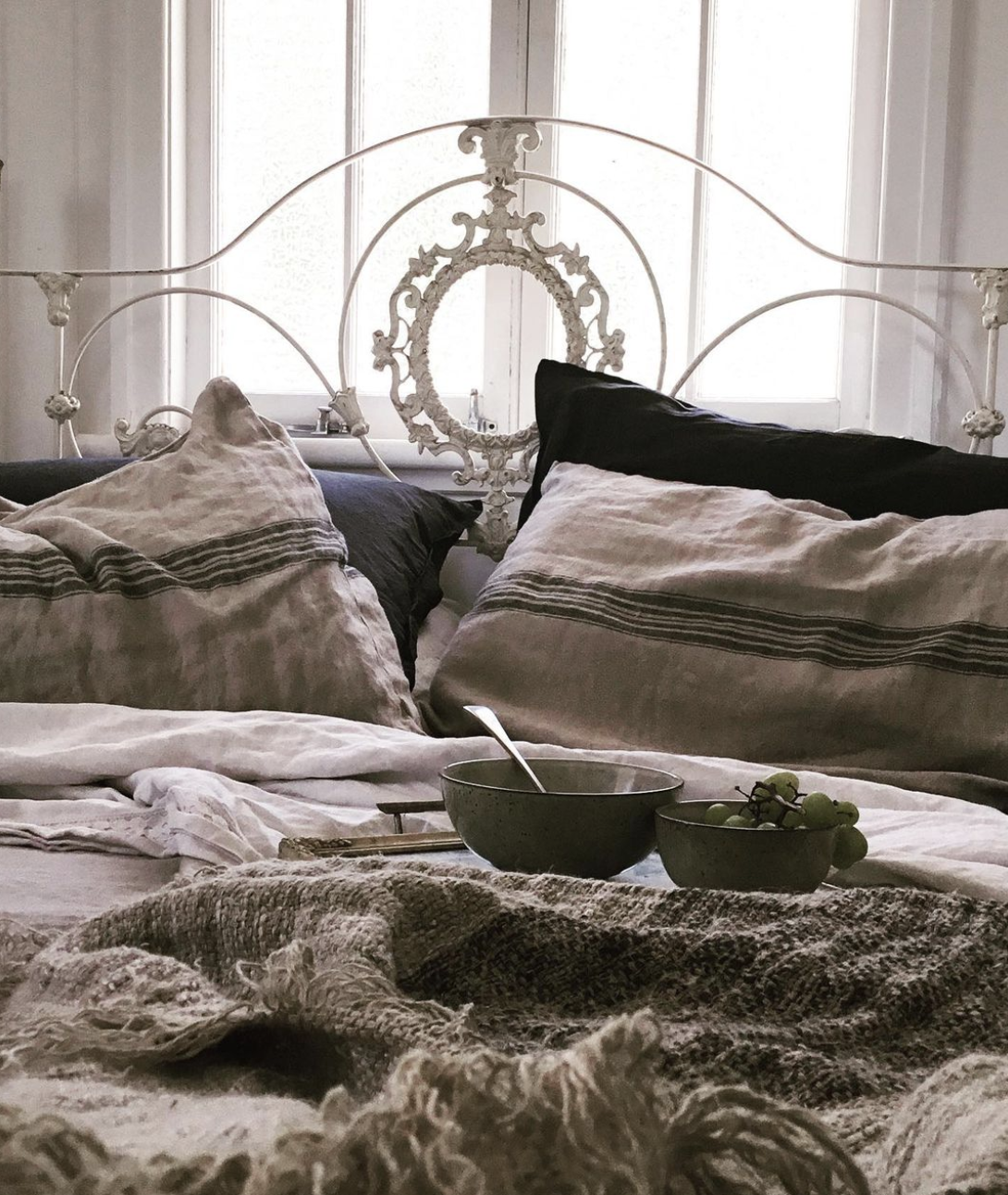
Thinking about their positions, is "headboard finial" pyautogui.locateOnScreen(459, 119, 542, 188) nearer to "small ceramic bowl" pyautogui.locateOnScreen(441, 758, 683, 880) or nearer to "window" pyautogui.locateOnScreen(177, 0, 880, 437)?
"window" pyautogui.locateOnScreen(177, 0, 880, 437)

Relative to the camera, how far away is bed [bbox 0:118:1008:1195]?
14.1 inches

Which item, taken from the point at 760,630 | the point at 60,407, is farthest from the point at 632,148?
the point at 760,630

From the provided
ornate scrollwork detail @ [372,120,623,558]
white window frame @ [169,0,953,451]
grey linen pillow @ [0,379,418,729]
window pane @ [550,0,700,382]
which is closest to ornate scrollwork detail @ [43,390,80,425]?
white window frame @ [169,0,953,451]

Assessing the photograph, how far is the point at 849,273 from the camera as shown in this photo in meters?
2.32

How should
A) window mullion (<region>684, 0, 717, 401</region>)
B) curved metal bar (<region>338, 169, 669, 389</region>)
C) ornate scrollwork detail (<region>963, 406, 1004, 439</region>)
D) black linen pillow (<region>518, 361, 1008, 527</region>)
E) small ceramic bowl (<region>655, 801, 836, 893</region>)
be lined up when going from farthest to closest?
window mullion (<region>684, 0, 717, 401</region>) < curved metal bar (<region>338, 169, 669, 389</region>) < ornate scrollwork detail (<region>963, 406, 1004, 439</region>) < black linen pillow (<region>518, 361, 1008, 527</region>) < small ceramic bowl (<region>655, 801, 836, 893</region>)

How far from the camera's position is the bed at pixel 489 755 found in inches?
14.1

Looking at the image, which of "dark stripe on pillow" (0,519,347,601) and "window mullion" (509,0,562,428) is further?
"window mullion" (509,0,562,428)

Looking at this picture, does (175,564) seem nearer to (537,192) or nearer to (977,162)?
(537,192)

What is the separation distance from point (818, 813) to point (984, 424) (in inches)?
57.5

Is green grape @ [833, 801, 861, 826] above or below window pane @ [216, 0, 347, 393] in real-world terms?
below

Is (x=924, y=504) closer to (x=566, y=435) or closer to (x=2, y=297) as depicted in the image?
(x=566, y=435)

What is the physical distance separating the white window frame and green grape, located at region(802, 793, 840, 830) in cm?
163

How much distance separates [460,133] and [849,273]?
27.7 inches

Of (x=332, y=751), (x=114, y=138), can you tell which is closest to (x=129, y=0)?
(x=114, y=138)
